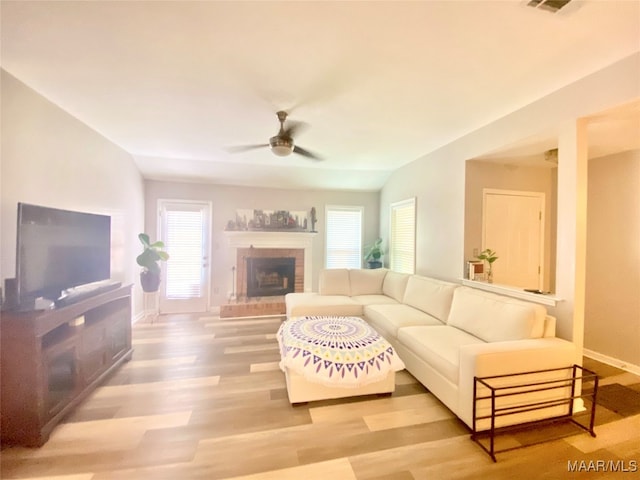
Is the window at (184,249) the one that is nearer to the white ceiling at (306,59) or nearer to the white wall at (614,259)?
the white ceiling at (306,59)

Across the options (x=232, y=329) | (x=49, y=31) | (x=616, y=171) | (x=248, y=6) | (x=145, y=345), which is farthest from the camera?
(x=232, y=329)

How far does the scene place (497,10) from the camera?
4.86ft

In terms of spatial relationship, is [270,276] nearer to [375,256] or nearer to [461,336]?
[375,256]

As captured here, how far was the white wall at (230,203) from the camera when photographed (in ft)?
16.5

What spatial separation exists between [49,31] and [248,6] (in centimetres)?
130

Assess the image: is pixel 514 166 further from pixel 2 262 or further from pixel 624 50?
pixel 2 262

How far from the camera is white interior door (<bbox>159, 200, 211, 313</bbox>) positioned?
4992mm

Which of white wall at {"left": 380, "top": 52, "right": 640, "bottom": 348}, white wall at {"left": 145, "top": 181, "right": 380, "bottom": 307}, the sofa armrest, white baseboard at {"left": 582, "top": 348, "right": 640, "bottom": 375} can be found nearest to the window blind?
white wall at {"left": 145, "top": 181, "right": 380, "bottom": 307}

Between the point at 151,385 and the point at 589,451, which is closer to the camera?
the point at 589,451

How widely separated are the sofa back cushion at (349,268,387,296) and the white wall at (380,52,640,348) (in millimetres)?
952

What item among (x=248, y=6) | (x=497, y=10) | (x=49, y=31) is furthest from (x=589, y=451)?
(x=49, y=31)

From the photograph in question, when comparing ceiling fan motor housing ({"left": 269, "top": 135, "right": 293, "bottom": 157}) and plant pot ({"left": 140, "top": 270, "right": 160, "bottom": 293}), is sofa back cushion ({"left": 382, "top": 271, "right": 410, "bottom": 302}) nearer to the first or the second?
ceiling fan motor housing ({"left": 269, "top": 135, "right": 293, "bottom": 157})

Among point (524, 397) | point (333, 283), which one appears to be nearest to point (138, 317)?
point (333, 283)

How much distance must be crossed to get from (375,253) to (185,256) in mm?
3700
